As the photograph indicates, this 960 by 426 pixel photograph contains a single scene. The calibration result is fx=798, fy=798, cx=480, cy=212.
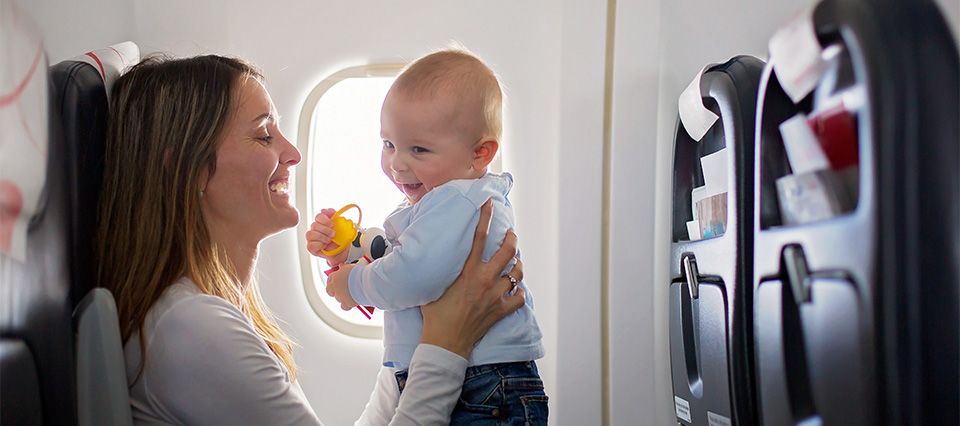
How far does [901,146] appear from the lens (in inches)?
34.3

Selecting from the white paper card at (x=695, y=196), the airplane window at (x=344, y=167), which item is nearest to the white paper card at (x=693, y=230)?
the white paper card at (x=695, y=196)

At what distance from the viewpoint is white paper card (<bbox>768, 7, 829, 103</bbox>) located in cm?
104

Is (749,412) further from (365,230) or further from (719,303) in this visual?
(365,230)

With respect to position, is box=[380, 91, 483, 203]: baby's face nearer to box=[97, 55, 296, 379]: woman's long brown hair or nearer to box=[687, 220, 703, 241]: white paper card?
box=[97, 55, 296, 379]: woman's long brown hair

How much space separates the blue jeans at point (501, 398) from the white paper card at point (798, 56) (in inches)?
31.2

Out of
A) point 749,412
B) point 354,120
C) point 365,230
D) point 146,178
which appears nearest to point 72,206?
point 146,178

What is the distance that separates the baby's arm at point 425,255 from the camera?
1.56m

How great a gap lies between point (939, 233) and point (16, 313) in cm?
108

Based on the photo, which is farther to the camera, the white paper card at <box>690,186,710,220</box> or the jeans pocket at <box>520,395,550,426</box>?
the white paper card at <box>690,186,710,220</box>

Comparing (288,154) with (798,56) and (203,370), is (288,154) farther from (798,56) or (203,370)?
(798,56)

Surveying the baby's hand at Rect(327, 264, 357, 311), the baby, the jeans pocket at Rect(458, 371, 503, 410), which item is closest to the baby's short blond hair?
the baby

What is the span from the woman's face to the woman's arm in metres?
0.41

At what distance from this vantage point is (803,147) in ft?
3.69

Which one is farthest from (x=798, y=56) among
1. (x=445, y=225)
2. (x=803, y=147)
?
(x=445, y=225)
